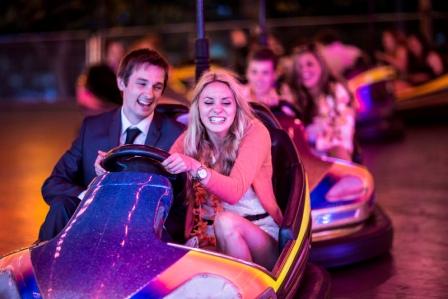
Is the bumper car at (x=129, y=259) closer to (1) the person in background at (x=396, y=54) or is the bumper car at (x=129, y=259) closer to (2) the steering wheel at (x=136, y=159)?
(2) the steering wheel at (x=136, y=159)

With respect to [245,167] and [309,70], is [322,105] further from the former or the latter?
[245,167]

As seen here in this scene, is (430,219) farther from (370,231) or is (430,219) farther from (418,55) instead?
(418,55)

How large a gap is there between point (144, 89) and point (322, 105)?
79.7 inches

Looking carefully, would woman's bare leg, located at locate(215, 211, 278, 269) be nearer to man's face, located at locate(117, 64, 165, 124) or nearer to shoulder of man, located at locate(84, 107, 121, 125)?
man's face, located at locate(117, 64, 165, 124)

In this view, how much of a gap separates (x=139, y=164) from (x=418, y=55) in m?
8.89

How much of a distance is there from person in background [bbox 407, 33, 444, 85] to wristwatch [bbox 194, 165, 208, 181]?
A: 8167 millimetres

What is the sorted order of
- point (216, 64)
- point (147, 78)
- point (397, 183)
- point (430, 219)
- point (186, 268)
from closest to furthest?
1. point (186, 268)
2. point (147, 78)
3. point (430, 219)
4. point (397, 183)
5. point (216, 64)

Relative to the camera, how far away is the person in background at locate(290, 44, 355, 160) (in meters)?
5.61

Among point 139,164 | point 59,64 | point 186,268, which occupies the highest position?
point 139,164

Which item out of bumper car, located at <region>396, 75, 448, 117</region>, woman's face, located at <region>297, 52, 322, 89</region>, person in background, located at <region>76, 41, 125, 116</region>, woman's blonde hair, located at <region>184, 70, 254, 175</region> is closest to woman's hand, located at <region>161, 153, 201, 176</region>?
woman's blonde hair, located at <region>184, 70, 254, 175</region>

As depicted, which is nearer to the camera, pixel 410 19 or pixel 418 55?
pixel 418 55

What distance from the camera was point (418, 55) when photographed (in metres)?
11.7

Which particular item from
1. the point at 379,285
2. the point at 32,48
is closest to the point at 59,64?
the point at 32,48

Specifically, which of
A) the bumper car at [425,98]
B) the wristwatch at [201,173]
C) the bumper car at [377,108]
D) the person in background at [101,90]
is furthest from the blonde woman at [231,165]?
the bumper car at [425,98]
